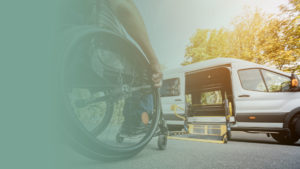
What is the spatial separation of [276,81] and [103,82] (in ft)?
15.3

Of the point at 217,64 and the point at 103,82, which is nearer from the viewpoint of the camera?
the point at 103,82

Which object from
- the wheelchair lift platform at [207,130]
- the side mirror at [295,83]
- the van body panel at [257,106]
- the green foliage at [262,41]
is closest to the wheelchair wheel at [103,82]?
the wheelchair lift platform at [207,130]

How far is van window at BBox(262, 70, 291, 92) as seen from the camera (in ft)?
14.7

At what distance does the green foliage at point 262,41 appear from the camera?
8.92 m

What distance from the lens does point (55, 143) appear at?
1036 millimetres

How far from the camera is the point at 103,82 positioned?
5.16ft

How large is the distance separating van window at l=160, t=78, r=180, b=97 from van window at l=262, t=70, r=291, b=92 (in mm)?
2577

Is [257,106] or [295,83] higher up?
[295,83]

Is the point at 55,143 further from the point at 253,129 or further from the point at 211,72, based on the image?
the point at 211,72

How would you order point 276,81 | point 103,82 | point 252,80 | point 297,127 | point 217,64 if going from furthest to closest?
point 217,64
point 252,80
point 276,81
point 297,127
point 103,82
